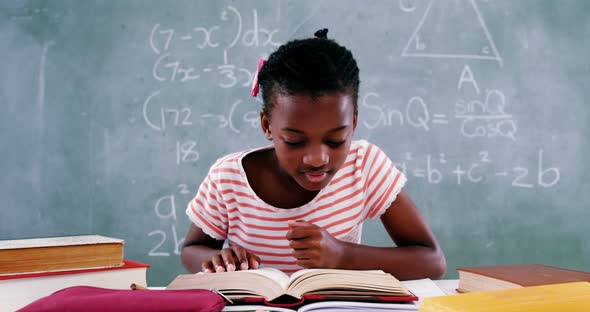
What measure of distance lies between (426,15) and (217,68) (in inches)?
35.5

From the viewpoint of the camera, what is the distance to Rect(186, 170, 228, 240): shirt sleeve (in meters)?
1.24

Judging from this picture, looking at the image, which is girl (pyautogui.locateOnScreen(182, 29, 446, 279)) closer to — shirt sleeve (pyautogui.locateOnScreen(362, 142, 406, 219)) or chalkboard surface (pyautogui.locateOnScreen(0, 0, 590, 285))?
shirt sleeve (pyautogui.locateOnScreen(362, 142, 406, 219))

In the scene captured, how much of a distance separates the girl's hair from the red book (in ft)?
1.30

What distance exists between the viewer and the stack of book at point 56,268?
739 millimetres

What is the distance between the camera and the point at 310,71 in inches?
39.0

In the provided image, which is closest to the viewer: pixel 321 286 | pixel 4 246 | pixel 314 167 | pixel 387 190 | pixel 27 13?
pixel 321 286

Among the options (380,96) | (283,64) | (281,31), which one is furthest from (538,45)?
(283,64)

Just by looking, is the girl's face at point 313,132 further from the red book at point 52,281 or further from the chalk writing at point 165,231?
the chalk writing at point 165,231

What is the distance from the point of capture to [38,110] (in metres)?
2.28

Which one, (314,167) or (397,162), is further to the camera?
(397,162)

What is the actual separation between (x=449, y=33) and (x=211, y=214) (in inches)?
60.5

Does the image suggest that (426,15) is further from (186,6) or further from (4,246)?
(4,246)

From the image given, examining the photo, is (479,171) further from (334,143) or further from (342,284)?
(342,284)

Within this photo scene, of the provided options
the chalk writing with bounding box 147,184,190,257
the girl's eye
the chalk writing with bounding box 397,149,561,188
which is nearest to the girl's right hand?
the girl's eye
